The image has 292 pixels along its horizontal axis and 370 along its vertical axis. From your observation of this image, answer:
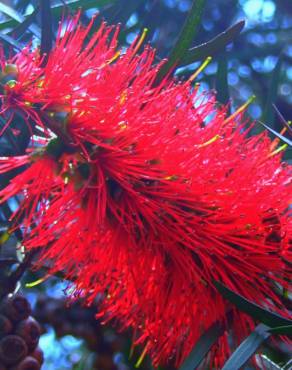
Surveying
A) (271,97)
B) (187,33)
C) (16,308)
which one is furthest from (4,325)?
(271,97)

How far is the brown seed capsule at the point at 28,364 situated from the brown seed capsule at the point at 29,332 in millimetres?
29

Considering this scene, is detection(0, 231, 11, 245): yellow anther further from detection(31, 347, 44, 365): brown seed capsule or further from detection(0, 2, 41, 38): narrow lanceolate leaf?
detection(0, 2, 41, 38): narrow lanceolate leaf

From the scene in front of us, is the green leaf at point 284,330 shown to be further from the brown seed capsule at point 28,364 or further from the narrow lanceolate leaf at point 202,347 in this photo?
the brown seed capsule at point 28,364

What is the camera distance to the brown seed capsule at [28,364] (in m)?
1.50

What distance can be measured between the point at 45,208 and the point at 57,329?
1.09 m

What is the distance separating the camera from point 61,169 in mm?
1221

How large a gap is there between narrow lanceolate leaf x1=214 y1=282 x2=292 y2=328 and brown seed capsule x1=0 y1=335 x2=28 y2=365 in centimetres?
53

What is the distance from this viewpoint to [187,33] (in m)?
1.38

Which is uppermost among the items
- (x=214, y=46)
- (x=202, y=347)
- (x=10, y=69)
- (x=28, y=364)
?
(x=214, y=46)

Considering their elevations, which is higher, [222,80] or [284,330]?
[222,80]

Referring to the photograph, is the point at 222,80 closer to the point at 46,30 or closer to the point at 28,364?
the point at 46,30

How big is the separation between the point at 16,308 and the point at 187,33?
65 cm

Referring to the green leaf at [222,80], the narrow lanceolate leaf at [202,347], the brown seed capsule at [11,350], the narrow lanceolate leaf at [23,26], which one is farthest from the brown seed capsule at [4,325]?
the green leaf at [222,80]

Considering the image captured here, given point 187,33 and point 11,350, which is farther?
point 11,350
